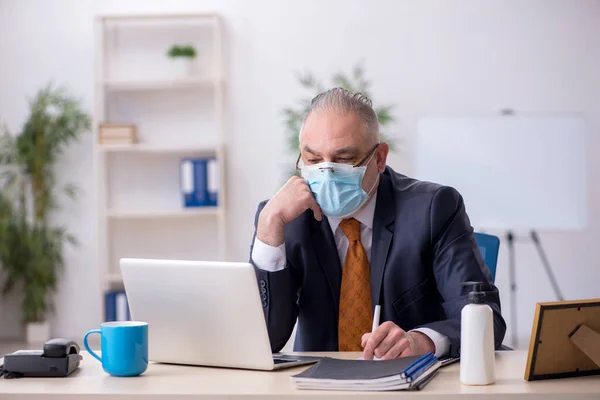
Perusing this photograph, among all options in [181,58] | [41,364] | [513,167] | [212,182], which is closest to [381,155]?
[41,364]

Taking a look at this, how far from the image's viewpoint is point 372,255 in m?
2.12

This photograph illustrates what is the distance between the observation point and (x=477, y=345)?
4.89ft

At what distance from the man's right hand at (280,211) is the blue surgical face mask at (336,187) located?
34 mm

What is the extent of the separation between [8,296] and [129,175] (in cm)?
119

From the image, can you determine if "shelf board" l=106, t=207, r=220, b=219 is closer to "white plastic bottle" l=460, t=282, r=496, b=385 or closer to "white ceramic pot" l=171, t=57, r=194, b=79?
"white ceramic pot" l=171, t=57, r=194, b=79

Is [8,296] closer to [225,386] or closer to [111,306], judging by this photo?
[111,306]

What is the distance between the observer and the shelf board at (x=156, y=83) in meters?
5.51

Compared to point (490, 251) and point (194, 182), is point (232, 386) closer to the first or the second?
point (490, 251)

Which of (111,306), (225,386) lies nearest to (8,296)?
(111,306)

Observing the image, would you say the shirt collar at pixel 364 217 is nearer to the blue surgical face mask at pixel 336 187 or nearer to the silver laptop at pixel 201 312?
the blue surgical face mask at pixel 336 187

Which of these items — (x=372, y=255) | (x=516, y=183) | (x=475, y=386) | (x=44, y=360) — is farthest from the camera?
(x=516, y=183)

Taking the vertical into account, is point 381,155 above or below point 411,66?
below

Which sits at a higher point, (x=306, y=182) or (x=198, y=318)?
(x=306, y=182)

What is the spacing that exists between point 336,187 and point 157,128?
3838mm
